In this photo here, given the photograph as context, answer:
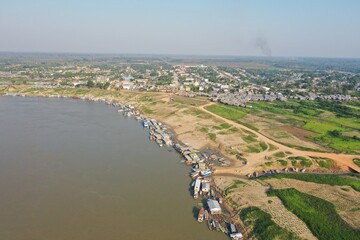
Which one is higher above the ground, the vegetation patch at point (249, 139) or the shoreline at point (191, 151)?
the vegetation patch at point (249, 139)

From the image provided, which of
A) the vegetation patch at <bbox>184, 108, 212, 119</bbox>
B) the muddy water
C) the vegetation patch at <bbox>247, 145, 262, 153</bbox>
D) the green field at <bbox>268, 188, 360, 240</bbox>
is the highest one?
the vegetation patch at <bbox>184, 108, 212, 119</bbox>

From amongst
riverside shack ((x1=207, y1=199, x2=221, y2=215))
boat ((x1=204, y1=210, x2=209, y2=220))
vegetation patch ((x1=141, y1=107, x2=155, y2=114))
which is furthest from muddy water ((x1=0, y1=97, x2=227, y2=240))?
vegetation patch ((x1=141, y1=107, x2=155, y2=114))

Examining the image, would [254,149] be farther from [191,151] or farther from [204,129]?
[204,129]

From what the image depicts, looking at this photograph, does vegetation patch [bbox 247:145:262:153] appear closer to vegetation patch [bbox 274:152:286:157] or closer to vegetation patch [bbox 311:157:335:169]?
vegetation patch [bbox 274:152:286:157]

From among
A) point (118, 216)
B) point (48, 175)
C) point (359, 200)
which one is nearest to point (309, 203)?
point (359, 200)

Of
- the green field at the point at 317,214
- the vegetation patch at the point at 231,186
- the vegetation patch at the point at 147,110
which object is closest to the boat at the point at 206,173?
the vegetation patch at the point at 231,186

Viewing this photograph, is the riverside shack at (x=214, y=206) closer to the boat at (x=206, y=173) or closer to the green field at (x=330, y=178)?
the boat at (x=206, y=173)

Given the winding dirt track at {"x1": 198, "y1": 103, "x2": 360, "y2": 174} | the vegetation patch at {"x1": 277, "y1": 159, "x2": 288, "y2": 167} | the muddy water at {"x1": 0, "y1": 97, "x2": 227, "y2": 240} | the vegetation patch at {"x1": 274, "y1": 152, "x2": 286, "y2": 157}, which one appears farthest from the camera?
the vegetation patch at {"x1": 274, "y1": 152, "x2": 286, "y2": 157}
